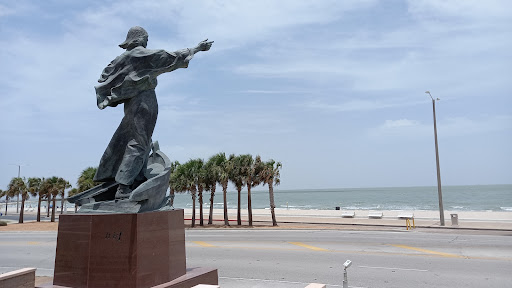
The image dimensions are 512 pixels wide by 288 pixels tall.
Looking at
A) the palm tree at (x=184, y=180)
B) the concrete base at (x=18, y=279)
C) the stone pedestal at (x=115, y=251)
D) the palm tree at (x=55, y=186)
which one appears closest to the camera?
the stone pedestal at (x=115, y=251)

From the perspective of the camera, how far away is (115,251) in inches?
256

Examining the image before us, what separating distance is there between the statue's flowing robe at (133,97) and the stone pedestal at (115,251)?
1.26 metres

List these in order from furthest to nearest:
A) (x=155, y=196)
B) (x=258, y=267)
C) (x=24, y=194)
Answer: (x=24, y=194), (x=258, y=267), (x=155, y=196)

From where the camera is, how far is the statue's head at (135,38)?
26.9 ft

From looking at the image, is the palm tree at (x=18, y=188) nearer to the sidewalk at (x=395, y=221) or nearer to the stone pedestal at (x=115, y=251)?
the sidewalk at (x=395, y=221)

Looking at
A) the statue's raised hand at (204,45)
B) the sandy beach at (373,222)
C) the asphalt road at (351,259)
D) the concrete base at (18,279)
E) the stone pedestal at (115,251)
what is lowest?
the sandy beach at (373,222)

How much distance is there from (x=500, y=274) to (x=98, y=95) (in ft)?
37.5

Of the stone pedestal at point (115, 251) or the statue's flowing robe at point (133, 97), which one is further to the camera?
the statue's flowing robe at point (133, 97)

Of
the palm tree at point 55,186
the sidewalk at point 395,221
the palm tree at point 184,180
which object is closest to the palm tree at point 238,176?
the sidewalk at point 395,221

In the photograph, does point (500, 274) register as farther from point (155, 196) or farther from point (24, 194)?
point (24, 194)

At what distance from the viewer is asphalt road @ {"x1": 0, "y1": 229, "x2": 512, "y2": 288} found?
415 inches

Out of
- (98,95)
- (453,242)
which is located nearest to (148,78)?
(98,95)

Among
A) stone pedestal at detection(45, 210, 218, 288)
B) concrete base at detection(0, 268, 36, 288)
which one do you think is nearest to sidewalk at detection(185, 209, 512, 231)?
concrete base at detection(0, 268, 36, 288)

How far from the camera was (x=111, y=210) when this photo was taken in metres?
7.23
